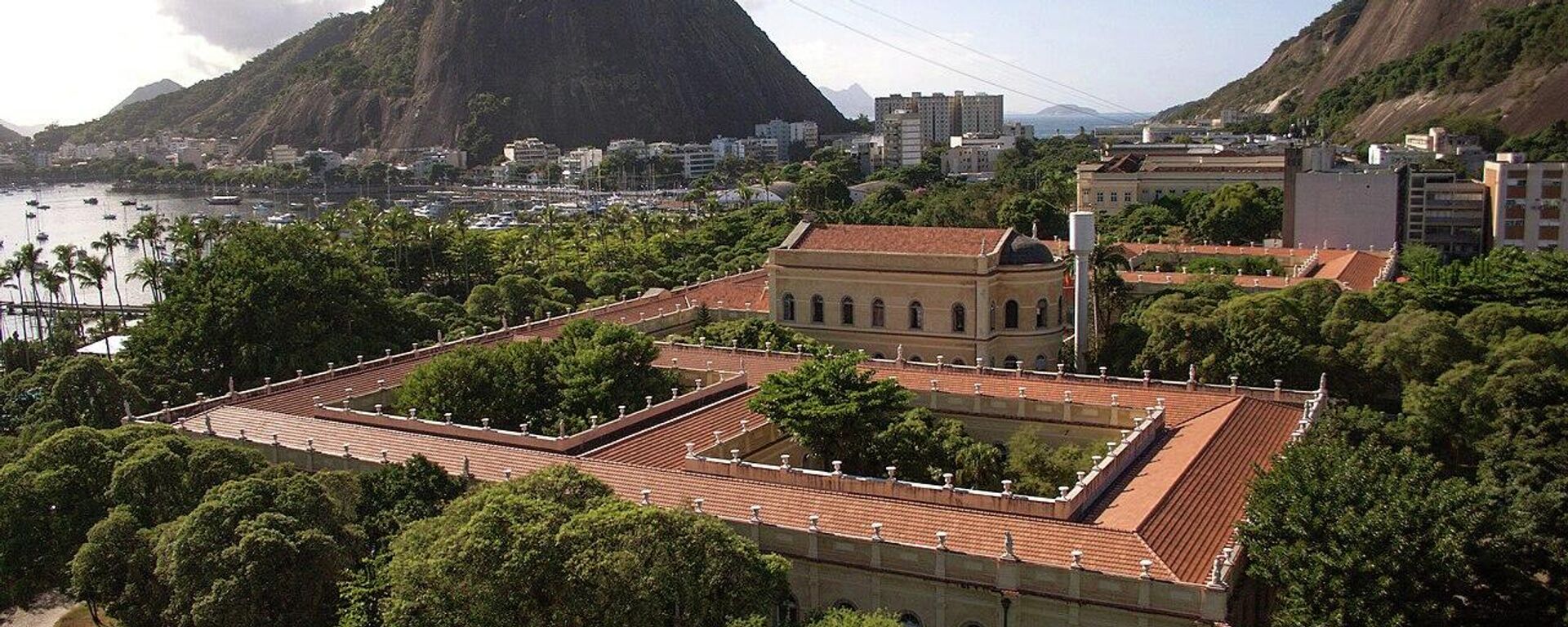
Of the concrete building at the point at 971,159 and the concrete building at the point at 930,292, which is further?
the concrete building at the point at 971,159

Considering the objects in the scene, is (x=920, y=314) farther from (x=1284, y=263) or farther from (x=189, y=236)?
(x=189, y=236)

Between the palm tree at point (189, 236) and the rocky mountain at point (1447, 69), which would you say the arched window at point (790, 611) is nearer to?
the palm tree at point (189, 236)

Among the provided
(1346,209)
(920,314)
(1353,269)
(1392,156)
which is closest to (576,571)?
(920,314)

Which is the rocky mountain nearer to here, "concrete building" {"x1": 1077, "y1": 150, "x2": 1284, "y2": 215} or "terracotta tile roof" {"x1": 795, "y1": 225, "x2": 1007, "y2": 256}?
"concrete building" {"x1": 1077, "y1": 150, "x2": 1284, "y2": 215}

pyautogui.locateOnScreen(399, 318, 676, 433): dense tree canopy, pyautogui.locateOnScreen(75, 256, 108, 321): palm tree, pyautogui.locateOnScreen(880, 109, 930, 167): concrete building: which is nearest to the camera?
pyautogui.locateOnScreen(399, 318, 676, 433): dense tree canopy

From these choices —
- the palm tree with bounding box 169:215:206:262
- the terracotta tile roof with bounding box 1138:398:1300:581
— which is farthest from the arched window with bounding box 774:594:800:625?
the palm tree with bounding box 169:215:206:262

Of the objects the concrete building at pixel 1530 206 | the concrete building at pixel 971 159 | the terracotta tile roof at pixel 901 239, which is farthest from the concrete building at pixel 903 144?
the terracotta tile roof at pixel 901 239
